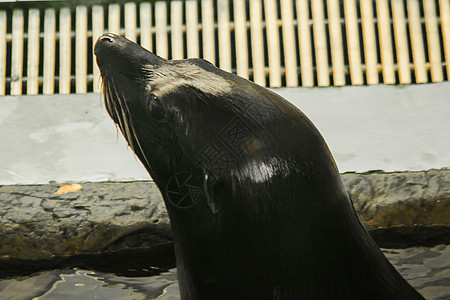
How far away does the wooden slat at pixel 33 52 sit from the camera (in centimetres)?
467

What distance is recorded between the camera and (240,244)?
165cm

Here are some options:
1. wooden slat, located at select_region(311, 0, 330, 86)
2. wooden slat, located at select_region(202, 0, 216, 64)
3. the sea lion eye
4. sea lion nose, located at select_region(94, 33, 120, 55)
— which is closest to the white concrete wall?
wooden slat, located at select_region(311, 0, 330, 86)

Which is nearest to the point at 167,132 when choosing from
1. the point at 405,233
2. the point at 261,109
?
the point at 261,109

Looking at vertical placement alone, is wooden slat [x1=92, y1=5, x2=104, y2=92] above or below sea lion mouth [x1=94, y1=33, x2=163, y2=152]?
above

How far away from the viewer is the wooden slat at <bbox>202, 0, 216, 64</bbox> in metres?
4.64

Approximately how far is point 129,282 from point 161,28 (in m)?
2.55

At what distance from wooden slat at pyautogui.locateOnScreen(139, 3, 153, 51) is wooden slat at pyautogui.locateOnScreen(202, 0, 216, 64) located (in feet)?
1.37

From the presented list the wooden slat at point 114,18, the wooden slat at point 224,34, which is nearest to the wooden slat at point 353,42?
the wooden slat at point 224,34

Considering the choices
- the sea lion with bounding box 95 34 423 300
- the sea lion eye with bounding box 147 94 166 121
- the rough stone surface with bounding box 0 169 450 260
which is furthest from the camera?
the rough stone surface with bounding box 0 169 450 260

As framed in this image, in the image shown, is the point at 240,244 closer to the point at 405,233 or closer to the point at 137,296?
the point at 137,296

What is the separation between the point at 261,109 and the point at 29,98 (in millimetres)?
3104

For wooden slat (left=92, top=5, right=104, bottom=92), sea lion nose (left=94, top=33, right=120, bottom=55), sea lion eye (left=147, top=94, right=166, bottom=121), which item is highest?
wooden slat (left=92, top=5, right=104, bottom=92)

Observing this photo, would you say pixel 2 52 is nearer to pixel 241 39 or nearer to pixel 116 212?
pixel 241 39

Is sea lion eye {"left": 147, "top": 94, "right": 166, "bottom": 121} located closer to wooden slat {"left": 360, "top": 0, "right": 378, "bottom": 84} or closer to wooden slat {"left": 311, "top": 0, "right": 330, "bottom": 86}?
wooden slat {"left": 311, "top": 0, "right": 330, "bottom": 86}
